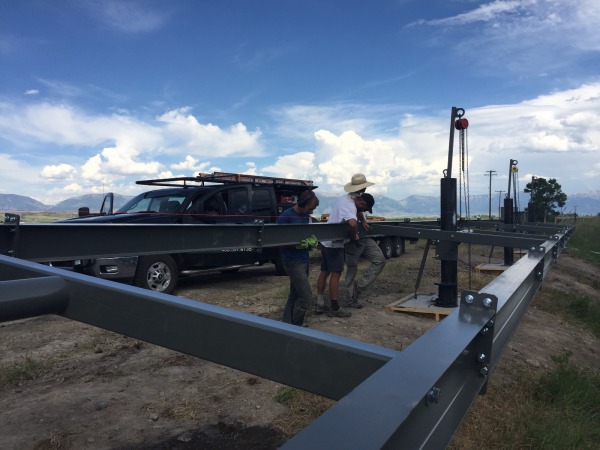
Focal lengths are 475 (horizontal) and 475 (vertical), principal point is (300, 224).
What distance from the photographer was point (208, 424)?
347cm

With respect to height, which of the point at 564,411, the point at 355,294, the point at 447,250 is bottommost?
the point at 564,411

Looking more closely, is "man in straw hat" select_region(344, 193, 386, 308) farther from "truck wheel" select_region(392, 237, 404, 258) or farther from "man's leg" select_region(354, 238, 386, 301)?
"truck wheel" select_region(392, 237, 404, 258)

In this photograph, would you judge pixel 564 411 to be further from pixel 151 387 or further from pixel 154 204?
pixel 154 204

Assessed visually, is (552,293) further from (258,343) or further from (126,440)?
(258,343)

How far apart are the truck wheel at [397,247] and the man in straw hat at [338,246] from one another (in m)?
8.19

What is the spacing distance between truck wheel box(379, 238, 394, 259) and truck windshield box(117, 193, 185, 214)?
7.44m

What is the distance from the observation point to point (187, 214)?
874 centimetres

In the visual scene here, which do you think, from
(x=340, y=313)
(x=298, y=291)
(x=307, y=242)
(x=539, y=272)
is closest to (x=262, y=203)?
(x=340, y=313)

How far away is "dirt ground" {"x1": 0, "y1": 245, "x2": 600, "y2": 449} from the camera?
3.31 metres

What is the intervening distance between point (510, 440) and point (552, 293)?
6765 millimetres

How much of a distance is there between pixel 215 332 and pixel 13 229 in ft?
7.12

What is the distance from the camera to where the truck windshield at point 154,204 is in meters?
9.04

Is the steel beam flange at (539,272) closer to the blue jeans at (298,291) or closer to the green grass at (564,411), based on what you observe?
the green grass at (564,411)

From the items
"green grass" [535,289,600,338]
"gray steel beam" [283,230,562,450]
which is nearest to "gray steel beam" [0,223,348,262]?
"gray steel beam" [283,230,562,450]
